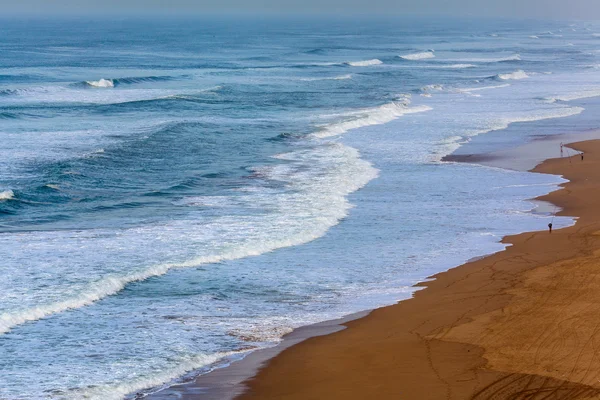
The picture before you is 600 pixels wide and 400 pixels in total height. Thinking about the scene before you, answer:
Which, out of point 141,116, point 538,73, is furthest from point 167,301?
point 538,73

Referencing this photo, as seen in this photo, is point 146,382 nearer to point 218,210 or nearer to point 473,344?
point 473,344

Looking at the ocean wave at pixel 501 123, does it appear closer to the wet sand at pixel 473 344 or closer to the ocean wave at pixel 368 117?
the ocean wave at pixel 368 117

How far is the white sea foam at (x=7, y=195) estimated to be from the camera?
23.6m

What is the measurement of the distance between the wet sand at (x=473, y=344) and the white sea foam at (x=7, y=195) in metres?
12.4

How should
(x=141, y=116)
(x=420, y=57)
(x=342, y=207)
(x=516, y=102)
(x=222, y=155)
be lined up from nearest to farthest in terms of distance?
(x=342, y=207)
(x=222, y=155)
(x=141, y=116)
(x=516, y=102)
(x=420, y=57)

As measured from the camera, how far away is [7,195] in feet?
78.0

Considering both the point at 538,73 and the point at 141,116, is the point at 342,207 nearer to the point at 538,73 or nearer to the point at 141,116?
the point at 141,116

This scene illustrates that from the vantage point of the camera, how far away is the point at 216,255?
1855 cm

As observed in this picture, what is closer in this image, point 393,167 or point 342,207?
point 342,207

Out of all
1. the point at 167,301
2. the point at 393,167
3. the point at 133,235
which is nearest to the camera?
the point at 167,301

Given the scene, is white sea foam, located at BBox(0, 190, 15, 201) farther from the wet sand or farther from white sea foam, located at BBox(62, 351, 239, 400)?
white sea foam, located at BBox(62, 351, 239, 400)

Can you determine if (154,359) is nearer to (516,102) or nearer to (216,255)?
(216,255)

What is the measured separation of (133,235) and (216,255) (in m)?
2.59

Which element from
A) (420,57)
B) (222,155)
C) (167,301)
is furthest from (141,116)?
(420,57)
